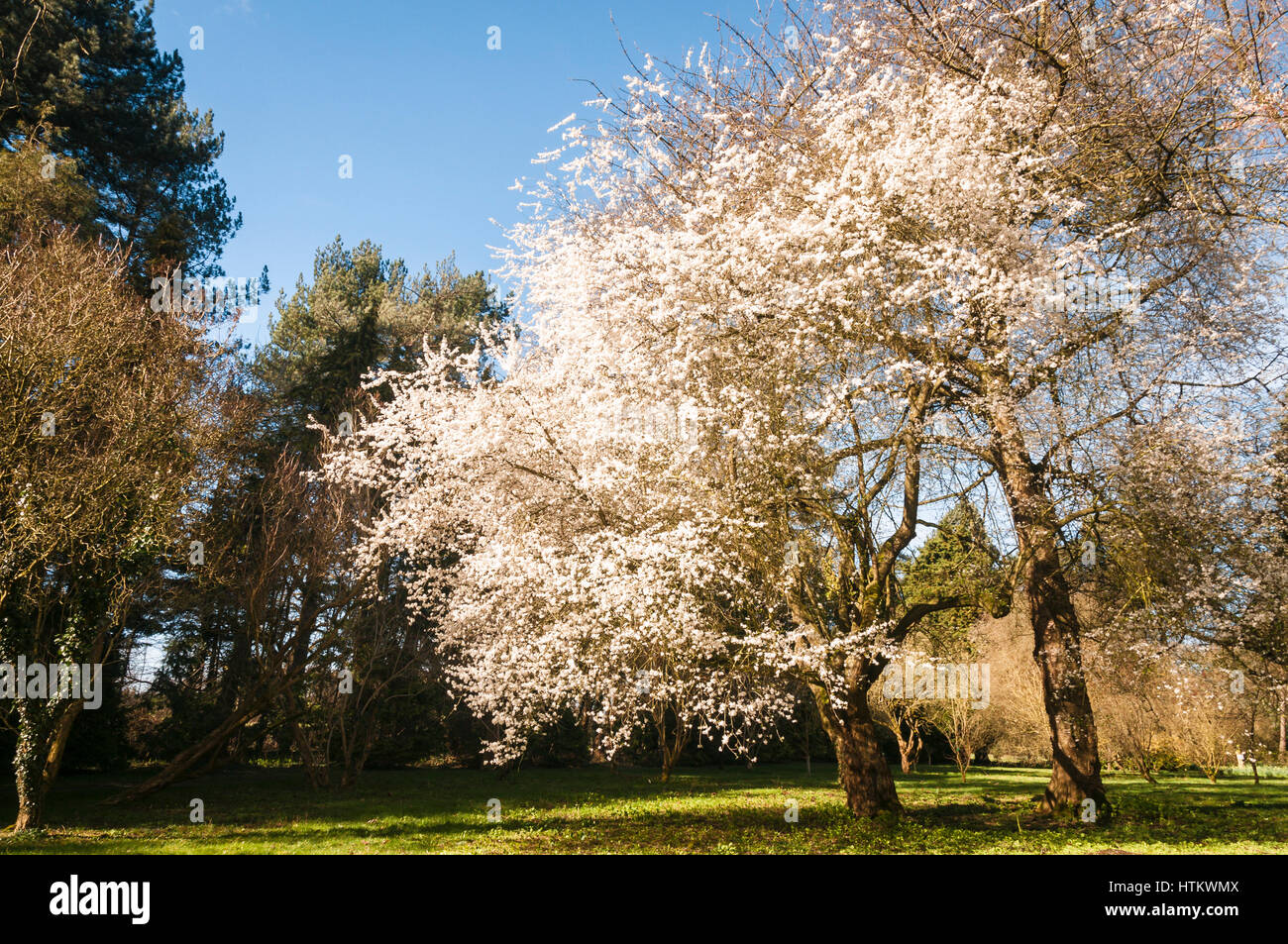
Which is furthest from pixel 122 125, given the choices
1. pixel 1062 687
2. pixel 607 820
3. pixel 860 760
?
pixel 1062 687

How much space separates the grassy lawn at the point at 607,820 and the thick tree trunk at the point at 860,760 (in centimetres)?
32

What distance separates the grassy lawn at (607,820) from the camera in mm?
8102

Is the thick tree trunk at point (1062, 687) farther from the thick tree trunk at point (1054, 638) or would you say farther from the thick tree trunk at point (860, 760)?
the thick tree trunk at point (860, 760)

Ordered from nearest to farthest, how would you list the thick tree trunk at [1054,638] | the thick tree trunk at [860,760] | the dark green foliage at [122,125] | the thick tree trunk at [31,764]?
the thick tree trunk at [1054,638] < the thick tree trunk at [31,764] < the thick tree trunk at [860,760] < the dark green foliage at [122,125]

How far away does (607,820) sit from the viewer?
36.0ft

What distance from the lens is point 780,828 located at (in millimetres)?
9859

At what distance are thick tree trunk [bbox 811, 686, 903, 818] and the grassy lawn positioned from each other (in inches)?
12.6

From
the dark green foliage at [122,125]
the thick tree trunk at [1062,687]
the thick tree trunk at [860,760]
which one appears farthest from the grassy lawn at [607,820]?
the dark green foliage at [122,125]

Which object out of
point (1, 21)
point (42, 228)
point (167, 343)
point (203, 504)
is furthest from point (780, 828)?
point (1, 21)

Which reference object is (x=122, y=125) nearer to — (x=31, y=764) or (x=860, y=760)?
(x=31, y=764)

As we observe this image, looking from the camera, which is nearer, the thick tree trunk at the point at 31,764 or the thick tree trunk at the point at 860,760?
the thick tree trunk at the point at 31,764
